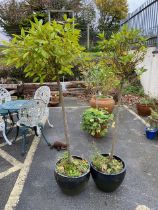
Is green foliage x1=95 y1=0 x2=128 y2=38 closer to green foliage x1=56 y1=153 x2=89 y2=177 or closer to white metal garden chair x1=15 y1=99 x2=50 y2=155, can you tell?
white metal garden chair x1=15 y1=99 x2=50 y2=155

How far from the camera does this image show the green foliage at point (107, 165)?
2.64m

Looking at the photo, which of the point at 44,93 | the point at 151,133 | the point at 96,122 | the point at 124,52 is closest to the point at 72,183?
the point at 124,52

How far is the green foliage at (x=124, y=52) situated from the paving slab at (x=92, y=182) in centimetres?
144

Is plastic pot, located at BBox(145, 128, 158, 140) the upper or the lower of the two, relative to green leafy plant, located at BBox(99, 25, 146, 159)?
lower

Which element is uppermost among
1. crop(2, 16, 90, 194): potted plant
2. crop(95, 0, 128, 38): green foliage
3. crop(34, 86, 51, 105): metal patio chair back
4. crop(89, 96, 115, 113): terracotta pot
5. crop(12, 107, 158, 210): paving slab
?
crop(95, 0, 128, 38): green foliage

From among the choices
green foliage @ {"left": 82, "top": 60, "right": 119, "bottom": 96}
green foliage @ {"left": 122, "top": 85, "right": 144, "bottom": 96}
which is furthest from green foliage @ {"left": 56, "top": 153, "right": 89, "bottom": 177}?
green foliage @ {"left": 122, "top": 85, "right": 144, "bottom": 96}

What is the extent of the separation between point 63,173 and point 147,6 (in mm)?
6256

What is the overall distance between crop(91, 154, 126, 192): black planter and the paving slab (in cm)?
10

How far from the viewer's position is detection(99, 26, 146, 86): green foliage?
7.94ft

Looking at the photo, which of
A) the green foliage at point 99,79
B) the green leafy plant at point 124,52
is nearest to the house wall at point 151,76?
the green foliage at point 99,79

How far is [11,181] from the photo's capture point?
9.57 ft

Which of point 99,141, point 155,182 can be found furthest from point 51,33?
point 99,141

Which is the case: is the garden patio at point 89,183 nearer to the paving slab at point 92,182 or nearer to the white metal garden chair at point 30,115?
the paving slab at point 92,182

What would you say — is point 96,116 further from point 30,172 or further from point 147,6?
point 147,6
